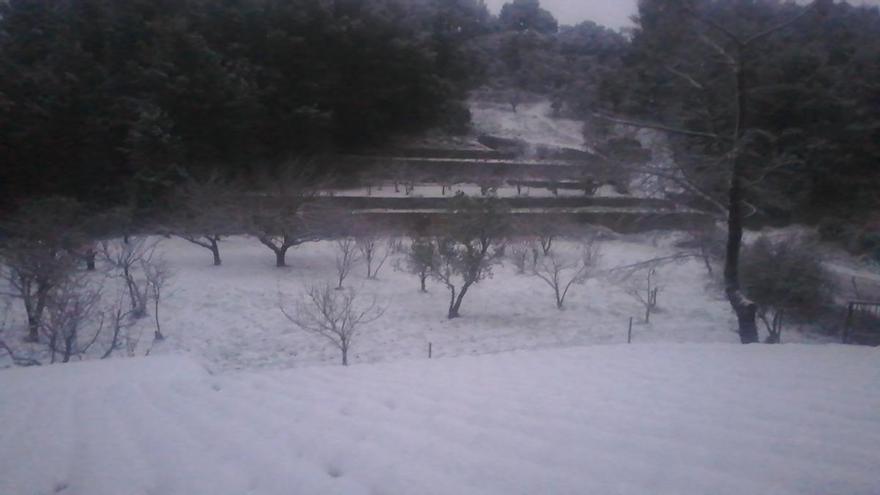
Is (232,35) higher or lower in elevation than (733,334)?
higher

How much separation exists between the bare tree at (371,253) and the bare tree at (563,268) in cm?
443

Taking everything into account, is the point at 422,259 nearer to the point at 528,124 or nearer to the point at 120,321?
the point at 120,321

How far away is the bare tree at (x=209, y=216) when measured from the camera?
1572 cm

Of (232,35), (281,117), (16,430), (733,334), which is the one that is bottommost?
(733,334)

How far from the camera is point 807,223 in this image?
16.6 m

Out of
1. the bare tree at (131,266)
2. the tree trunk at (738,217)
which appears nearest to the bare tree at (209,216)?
the bare tree at (131,266)

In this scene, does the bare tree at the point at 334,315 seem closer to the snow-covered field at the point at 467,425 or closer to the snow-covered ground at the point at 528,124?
the snow-covered field at the point at 467,425

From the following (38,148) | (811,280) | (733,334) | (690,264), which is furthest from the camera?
(38,148)

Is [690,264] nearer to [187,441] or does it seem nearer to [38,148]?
[187,441]

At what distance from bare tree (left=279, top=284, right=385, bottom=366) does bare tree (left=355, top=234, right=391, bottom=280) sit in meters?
1.71

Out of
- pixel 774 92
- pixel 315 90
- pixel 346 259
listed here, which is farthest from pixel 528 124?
pixel 774 92

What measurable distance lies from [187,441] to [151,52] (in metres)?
20.4

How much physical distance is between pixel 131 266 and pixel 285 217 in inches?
164

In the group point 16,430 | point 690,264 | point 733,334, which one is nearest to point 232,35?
point 690,264
